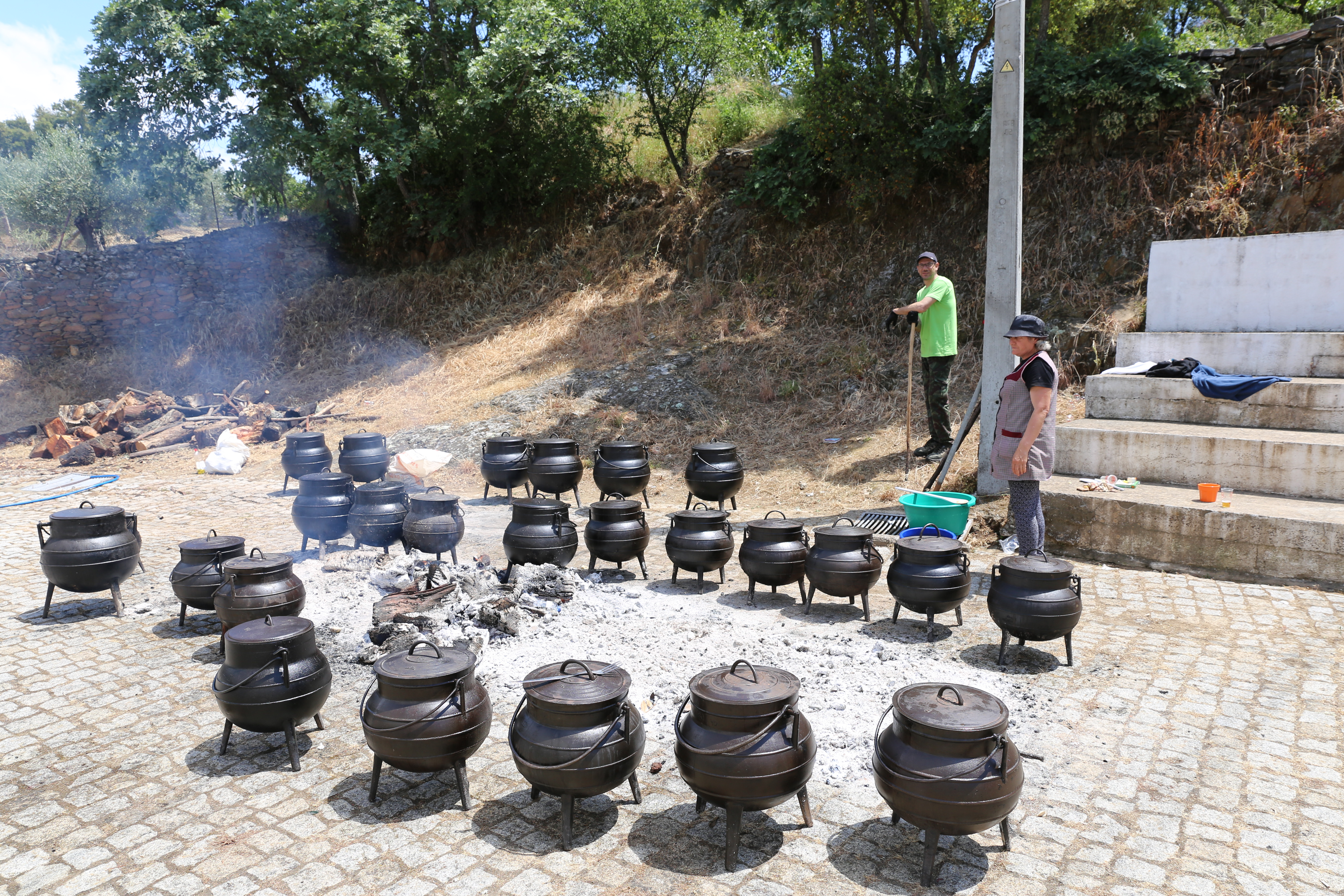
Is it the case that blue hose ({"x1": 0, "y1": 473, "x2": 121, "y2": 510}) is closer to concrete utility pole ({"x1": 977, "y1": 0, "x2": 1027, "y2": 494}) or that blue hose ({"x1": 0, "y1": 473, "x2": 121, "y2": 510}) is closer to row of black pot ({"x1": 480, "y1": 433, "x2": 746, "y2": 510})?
row of black pot ({"x1": 480, "y1": 433, "x2": 746, "y2": 510})

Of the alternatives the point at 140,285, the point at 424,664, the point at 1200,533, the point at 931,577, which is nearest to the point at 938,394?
the point at 1200,533

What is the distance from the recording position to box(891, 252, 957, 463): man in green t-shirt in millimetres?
8969

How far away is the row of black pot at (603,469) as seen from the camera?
867cm

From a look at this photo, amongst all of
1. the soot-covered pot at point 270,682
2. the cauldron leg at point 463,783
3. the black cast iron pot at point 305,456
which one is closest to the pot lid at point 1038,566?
the cauldron leg at point 463,783

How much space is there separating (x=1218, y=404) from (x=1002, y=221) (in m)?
2.84

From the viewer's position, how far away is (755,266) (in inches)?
649

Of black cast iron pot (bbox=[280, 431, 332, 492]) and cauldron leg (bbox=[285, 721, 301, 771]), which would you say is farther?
black cast iron pot (bbox=[280, 431, 332, 492])

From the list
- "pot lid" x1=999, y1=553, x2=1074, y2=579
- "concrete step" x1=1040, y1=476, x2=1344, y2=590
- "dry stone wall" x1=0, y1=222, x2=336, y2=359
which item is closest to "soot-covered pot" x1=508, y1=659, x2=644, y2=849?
"pot lid" x1=999, y1=553, x2=1074, y2=579

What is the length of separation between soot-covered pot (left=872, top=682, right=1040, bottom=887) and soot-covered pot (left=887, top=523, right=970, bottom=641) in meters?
2.27

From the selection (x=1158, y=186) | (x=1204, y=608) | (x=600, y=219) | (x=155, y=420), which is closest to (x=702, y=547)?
(x=1204, y=608)

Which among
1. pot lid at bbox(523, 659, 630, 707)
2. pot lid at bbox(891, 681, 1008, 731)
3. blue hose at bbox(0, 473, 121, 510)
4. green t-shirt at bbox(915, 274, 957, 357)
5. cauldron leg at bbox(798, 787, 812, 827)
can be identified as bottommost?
blue hose at bbox(0, 473, 121, 510)

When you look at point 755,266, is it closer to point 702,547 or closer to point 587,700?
point 702,547

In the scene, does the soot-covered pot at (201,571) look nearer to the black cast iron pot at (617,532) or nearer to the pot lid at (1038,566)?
the black cast iron pot at (617,532)

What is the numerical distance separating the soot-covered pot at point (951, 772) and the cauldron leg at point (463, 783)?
1.86 meters
